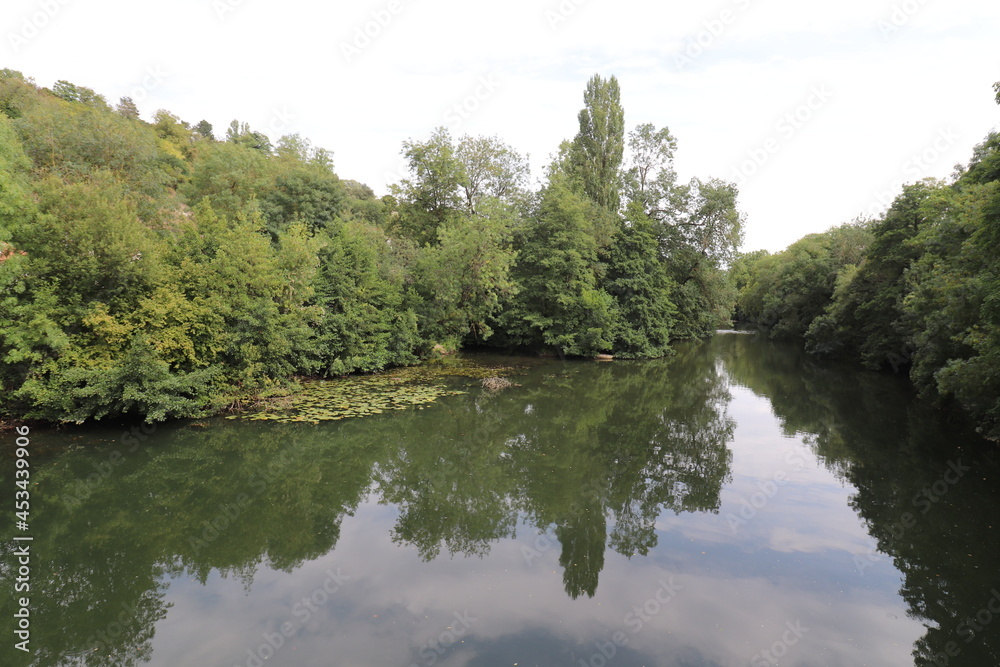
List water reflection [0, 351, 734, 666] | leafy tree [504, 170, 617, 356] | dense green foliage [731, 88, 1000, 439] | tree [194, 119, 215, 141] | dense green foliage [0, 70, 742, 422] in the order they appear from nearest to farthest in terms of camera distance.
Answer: water reflection [0, 351, 734, 666] < dense green foliage [731, 88, 1000, 439] < dense green foliage [0, 70, 742, 422] < leafy tree [504, 170, 617, 356] < tree [194, 119, 215, 141]

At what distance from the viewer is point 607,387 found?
21141mm

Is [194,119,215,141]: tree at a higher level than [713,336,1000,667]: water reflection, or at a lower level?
higher

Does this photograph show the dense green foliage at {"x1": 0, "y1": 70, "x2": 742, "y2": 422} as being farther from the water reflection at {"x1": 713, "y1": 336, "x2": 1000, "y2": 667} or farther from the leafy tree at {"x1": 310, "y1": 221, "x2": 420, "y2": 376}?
the water reflection at {"x1": 713, "y1": 336, "x2": 1000, "y2": 667}

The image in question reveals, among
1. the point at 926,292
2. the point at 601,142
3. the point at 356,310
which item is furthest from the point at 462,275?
the point at 926,292

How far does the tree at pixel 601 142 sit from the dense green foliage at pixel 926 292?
11457 mm

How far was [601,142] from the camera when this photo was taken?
35219mm

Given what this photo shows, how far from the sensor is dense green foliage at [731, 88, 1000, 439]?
1138 centimetres

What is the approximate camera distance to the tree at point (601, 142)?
34.8 m

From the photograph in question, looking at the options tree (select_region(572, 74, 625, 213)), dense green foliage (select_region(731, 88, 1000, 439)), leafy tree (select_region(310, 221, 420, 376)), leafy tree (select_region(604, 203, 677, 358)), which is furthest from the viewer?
tree (select_region(572, 74, 625, 213))

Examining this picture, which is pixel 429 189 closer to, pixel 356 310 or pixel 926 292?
pixel 356 310

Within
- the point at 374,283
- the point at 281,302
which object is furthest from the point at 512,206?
the point at 281,302

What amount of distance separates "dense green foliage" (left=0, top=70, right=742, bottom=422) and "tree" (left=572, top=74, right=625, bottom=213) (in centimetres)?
14

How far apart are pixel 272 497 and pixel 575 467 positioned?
250 inches

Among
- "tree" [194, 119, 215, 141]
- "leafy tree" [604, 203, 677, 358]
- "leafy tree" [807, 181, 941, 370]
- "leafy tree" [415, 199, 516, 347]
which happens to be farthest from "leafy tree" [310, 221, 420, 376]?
"tree" [194, 119, 215, 141]
